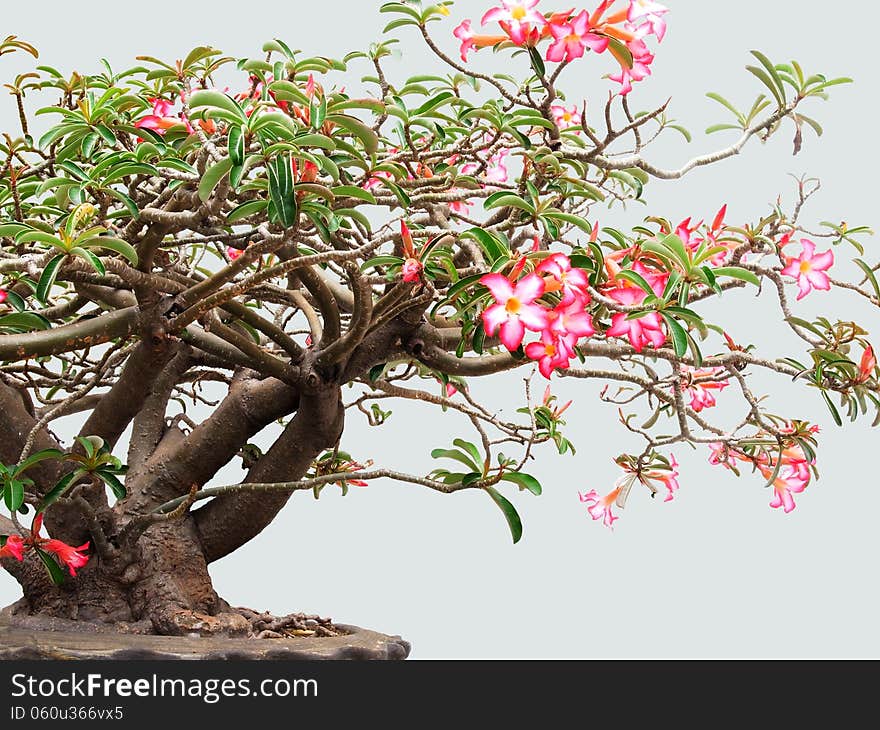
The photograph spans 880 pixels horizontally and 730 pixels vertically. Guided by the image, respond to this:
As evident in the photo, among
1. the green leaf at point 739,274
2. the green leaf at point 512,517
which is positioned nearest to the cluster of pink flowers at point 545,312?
the green leaf at point 739,274

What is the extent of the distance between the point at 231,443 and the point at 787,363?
55.7 inches

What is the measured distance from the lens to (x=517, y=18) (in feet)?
7.38

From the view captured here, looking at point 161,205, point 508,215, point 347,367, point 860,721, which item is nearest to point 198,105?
point 161,205

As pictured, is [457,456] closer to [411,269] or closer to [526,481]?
[526,481]

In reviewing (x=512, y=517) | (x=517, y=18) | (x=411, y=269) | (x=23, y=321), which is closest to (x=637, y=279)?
(x=411, y=269)

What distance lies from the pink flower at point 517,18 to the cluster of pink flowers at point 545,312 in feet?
1.49

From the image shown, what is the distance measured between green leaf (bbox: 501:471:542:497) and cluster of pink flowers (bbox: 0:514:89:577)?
40.7 inches

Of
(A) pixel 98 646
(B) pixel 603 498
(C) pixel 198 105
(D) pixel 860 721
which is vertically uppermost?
(C) pixel 198 105

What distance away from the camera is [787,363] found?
2.55 m

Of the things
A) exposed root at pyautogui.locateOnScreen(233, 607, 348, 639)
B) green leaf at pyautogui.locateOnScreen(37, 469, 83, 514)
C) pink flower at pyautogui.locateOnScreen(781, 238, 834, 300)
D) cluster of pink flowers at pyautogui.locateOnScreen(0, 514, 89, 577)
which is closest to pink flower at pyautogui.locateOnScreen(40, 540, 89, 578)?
cluster of pink flowers at pyautogui.locateOnScreen(0, 514, 89, 577)

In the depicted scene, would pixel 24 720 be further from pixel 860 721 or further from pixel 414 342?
pixel 860 721

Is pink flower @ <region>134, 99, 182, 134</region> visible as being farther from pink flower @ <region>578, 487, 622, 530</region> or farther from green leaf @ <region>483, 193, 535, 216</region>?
pink flower @ <region>578, 487, 622, 530</region>

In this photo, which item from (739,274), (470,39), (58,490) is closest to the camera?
(739,274)

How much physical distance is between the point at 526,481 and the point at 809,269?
0.77 metres
